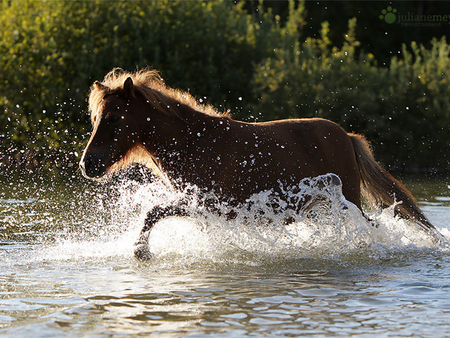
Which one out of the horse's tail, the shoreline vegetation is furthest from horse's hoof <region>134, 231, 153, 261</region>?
the shoreline vegetation

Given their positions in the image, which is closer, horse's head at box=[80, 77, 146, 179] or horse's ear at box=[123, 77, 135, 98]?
horse's head at box=[80, 77, 146, 179]

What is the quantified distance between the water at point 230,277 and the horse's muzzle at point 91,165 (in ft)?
2.64

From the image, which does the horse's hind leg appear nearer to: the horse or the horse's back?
the horse

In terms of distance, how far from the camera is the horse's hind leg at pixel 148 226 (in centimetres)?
602

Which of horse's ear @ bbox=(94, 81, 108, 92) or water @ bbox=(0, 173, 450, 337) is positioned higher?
horse's ear @ bbox=(94, 81, 108, 92)

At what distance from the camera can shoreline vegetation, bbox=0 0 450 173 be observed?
16953mm

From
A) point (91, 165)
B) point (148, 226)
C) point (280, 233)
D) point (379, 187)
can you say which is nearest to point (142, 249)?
point (148, 226)

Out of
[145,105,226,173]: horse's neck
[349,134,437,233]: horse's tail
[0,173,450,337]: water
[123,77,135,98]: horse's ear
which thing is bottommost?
[0,173,450,337]: water

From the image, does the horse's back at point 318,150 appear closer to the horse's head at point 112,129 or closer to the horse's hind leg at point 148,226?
the horse's hind leg at point 148,226

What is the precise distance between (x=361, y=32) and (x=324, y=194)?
30.3m

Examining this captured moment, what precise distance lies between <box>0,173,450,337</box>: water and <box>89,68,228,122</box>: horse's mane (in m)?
0.88

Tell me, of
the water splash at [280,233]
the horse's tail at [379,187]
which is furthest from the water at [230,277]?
the horse's tail at [379,187]

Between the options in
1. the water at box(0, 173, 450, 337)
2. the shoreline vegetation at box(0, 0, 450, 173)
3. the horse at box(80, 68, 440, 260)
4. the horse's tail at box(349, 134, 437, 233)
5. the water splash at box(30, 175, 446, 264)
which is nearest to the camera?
the water at box(0, 173, 450, 337)

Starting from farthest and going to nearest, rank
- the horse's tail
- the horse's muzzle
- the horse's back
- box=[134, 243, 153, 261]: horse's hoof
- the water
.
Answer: the horse's tail, the horse's back, box=[134, 243, 153, 261]: horse's hoof, the horse's muzzle, the water
